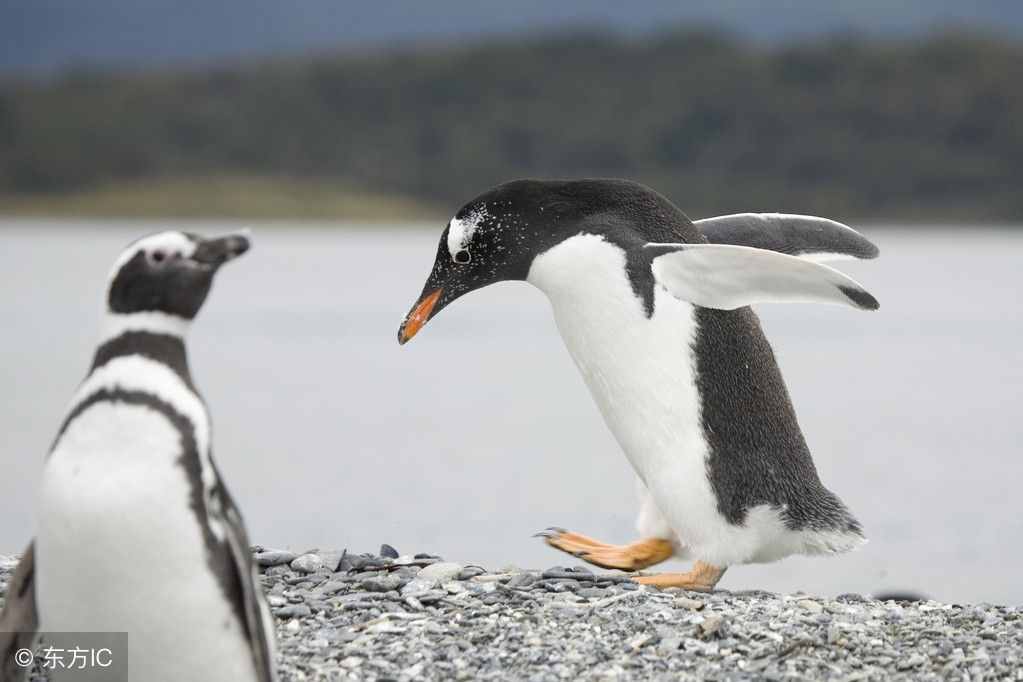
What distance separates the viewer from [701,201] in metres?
44.9

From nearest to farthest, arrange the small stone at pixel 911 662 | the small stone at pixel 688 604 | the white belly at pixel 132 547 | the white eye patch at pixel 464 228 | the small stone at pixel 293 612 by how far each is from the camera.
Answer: the white belly at pixel 132 547 → the small stone at pixel 911 662 → the small stone at pixel 293 612 → the small stone at pixel 688 604 → the white eye patch at pixel 464 228

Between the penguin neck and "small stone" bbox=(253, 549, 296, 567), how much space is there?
160cm

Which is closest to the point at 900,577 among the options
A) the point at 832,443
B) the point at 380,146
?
the point at 832,443

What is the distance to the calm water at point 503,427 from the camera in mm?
8320

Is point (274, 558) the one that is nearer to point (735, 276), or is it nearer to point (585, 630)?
point (585, 630)

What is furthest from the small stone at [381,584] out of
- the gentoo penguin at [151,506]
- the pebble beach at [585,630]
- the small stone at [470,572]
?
the gentoo penguin at [151,506]

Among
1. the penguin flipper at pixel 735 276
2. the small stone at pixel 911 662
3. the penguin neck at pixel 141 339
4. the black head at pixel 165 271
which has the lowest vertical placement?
the small stone at pixel 911 662

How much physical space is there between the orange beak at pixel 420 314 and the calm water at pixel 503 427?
246cm

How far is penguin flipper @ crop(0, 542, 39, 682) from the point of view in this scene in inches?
130

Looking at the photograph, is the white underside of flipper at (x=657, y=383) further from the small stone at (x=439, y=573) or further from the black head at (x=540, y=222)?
the small stone at (x=439, y=573)

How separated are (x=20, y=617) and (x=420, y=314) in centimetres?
195

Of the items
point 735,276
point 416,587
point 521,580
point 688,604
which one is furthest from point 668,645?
point 735,276

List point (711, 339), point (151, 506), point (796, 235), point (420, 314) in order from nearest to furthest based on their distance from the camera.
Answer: point (151, 506) < point (711, 339) < point (420, 314) < point (796, 235)

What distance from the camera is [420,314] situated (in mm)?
4961
